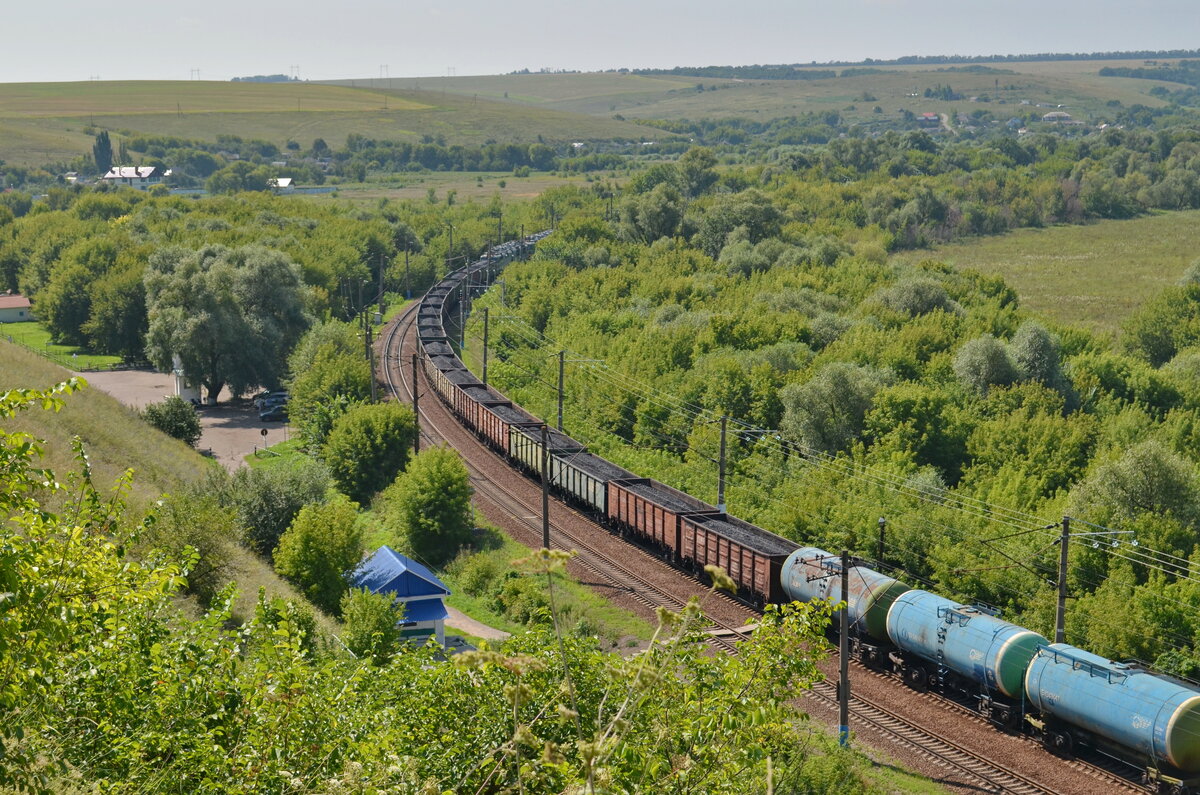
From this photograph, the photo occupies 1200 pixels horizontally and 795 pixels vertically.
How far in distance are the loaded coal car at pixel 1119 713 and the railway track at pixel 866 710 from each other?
32.2 inches

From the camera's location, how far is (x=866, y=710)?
101 feet

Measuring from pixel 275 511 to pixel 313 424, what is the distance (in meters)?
20.2

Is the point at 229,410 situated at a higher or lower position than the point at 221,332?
lower

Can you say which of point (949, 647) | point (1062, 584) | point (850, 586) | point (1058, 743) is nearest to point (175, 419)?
point (850, 586)

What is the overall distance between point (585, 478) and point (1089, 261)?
294ft

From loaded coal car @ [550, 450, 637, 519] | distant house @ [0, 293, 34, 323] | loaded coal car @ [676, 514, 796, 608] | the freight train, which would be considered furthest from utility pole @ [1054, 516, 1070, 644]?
distant house @ [0, 293, 34, 323]

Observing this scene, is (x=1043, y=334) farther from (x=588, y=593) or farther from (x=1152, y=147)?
(x=1152, y=147)

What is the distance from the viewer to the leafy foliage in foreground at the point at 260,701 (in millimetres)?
11164

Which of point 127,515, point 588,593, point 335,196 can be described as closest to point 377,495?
point 588,593

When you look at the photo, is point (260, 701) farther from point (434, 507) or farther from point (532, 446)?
point (532, 446)

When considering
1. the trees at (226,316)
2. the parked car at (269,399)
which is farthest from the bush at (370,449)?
the trees at (226,316)

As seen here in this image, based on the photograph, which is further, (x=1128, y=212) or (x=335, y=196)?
Result: (x=335, y=196)

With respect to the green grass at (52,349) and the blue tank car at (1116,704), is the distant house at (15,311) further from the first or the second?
the blue tank car at (1116,704)

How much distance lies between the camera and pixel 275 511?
43750 millimetres
